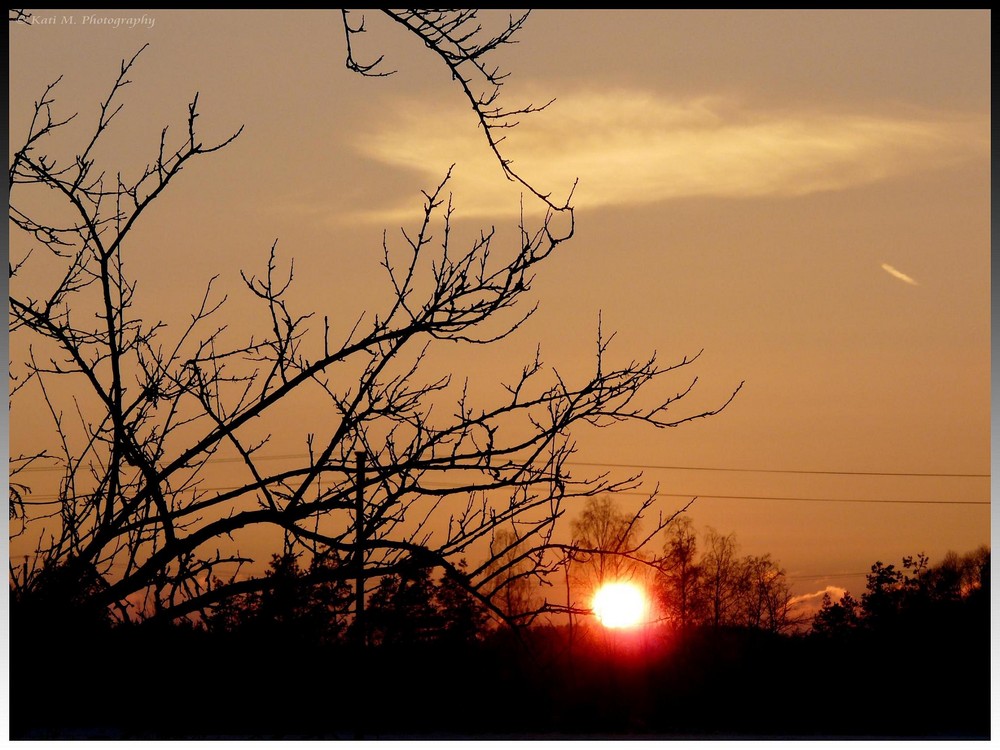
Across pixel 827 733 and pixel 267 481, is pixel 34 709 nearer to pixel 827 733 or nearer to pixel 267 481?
pixel 267 481

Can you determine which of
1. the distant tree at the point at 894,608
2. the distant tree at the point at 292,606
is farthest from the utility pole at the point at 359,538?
the distant tree at the point at 894,608

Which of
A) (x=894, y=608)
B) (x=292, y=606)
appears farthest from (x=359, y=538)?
(x=894, y=608)

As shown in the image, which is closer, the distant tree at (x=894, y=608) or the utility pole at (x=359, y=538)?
the utility pole at (x=359, y=538)

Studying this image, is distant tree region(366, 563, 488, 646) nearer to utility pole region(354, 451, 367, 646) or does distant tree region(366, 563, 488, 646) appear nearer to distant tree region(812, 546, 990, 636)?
utility pole region(354, 451, 367, 646)

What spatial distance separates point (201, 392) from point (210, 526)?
2.27ft

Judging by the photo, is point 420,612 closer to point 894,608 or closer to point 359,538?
point 359,538

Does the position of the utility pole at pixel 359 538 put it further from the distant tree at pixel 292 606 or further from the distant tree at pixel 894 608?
the distant tree at pixel 894 608

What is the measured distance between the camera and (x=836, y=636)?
3048cm

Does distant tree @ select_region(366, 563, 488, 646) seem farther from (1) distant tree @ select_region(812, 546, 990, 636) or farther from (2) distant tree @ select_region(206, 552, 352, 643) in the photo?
(1) distant tree @ select_region(812, 546, 990, 636)

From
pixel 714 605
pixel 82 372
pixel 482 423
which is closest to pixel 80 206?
pixel 82 372

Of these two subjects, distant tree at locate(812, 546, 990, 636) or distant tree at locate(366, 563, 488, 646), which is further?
distant tree at locate(812, 546, 990, 636)

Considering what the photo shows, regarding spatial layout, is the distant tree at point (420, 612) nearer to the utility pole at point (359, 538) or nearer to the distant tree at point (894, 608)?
the utility pole at point (359, 538)

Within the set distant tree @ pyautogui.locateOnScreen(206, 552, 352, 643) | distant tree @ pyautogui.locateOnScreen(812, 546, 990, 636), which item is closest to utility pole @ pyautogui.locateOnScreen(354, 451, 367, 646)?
distant tree @ pyautogui.locateOnScreen(206, 552, 352, 643)

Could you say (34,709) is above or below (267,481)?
below
